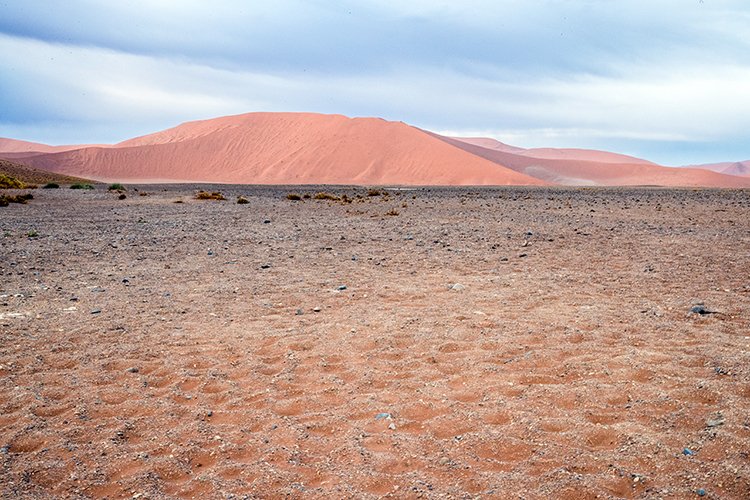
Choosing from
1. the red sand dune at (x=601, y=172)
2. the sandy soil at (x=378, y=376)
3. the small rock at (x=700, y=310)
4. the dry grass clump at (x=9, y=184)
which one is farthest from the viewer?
the red sand dune at (x=601, y=172)

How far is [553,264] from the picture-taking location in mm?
9570

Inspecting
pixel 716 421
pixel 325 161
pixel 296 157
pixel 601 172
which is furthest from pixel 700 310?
pixel 601 172

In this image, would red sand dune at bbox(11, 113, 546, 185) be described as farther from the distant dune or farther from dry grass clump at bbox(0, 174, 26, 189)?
dry grass clump at bbox(0, 174, 26, 189)

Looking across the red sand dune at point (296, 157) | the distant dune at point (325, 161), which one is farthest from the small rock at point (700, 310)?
the distant dune at point (325, 161)

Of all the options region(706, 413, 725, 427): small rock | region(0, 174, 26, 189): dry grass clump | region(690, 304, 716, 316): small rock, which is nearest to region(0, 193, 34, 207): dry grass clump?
region(0, 174, 26, 189): dry grass clump

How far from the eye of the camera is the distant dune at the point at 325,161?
100m

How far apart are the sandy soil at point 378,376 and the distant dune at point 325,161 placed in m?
84.1

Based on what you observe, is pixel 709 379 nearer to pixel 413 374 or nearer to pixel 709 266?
pixel 413 374

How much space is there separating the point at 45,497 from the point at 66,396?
1.48 metres

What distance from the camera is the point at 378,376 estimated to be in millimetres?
4848

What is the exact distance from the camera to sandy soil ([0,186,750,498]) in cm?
336

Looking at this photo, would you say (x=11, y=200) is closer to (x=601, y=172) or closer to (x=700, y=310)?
(x=700, y=310)

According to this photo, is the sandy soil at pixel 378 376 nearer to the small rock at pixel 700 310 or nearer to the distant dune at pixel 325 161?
the small rock at pixel 700 310

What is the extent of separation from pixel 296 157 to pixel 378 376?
112862 mm
